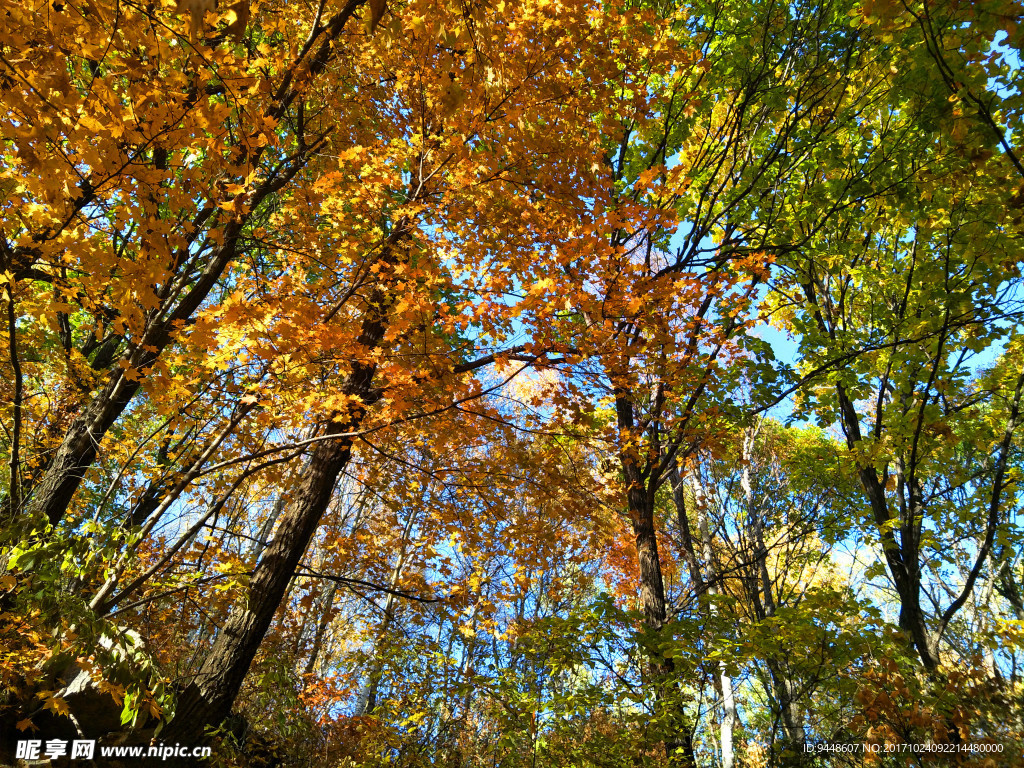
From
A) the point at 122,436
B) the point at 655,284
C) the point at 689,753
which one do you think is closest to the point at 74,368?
the point at 122,436

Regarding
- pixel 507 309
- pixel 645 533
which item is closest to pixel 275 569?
pixel 507 309

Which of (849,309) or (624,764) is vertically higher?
(849,309)

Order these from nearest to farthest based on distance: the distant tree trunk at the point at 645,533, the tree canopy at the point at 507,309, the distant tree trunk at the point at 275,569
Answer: the tree canopy at the point at 507,309, the distant tree trunk at the point at 275,569, the distant tree trunk at the point at 645,533

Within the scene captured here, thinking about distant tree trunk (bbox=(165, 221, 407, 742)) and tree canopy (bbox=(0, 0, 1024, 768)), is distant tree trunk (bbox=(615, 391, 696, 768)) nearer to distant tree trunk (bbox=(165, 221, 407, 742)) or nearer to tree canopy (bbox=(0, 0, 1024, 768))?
tree canopy (bbox=(0, 0, 1024, 768))

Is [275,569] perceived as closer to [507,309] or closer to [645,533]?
[507,309]

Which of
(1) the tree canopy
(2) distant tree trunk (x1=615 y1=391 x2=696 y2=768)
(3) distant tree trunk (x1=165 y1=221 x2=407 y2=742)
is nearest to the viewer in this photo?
(1) the tree canopy

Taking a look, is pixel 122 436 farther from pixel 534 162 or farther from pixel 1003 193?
pixel 1003 193

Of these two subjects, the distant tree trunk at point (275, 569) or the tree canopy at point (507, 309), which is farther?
the distant tree trunk at point (275, 569)

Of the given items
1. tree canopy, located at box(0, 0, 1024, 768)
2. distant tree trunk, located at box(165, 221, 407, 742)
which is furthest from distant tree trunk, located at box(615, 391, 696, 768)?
distant tree trunk, located at box(165, 221, 407, 742)

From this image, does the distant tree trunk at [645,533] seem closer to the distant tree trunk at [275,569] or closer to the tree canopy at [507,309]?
the tree canopy at [507,309]

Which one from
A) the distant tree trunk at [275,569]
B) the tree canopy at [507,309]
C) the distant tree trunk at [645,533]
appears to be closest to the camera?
the tree canopy at [507,309]

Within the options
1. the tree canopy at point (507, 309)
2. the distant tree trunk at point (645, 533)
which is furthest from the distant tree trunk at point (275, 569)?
the distant tree trunk at point (645, 533)

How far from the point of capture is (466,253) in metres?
5.35

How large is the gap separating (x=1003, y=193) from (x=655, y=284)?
314 centimetres
